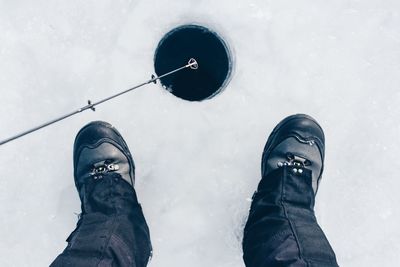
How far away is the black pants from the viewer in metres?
1.29

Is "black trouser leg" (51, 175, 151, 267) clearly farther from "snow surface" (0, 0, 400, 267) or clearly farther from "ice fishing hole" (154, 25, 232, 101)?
"ice fishing hole" (154, 25, 232, 101)

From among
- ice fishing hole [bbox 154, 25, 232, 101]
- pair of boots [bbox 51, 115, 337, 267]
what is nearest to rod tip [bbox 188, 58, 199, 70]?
ice fishing hole [bbox 154, 25, 232, 101]

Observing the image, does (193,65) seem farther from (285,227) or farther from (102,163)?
(285,227)

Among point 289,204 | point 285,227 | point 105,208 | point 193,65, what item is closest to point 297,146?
point 289,204

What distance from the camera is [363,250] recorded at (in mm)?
1673

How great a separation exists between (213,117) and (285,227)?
0.57 metres

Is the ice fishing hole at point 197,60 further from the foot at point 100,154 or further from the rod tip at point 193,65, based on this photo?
the foot at point 100,154

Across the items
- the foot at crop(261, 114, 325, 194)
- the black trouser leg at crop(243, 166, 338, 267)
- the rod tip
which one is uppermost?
the rod tip

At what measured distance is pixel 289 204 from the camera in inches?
58.4

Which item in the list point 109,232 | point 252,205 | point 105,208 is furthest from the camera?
point 252,205

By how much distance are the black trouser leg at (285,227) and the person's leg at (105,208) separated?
0.44 meters

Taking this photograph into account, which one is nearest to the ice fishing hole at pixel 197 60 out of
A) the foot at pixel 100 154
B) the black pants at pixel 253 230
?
the foot at pixel 100 154

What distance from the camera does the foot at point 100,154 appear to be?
1.63 meters

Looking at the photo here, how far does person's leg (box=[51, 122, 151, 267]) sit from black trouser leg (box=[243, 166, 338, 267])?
442 millimetres
